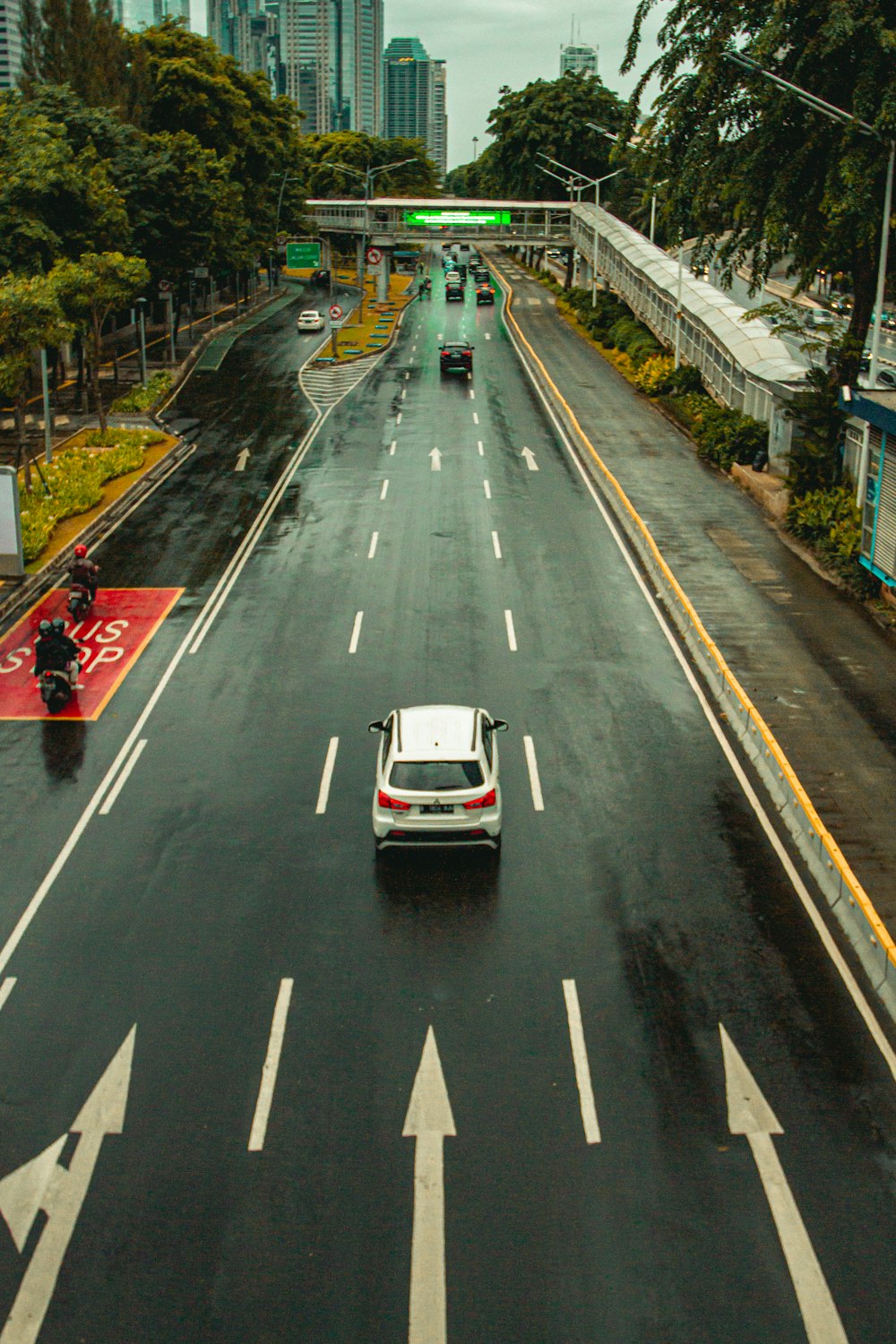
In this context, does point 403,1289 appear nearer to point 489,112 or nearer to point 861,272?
point 861,272

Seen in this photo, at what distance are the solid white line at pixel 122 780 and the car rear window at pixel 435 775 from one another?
531 centimetres

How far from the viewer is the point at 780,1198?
12.2 m

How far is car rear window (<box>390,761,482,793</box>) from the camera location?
18.1m

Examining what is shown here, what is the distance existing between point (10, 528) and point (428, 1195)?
76.8 feet

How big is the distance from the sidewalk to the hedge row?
54.6 ft

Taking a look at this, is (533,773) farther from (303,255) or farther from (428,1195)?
(303,255)

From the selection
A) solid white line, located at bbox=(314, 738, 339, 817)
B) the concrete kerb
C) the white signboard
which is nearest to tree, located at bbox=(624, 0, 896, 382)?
the concrete kerb

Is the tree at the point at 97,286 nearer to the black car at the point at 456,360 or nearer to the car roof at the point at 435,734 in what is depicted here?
the black car at the point at 456,360

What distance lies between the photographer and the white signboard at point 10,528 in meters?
30.6

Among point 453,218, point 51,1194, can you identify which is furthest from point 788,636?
point 453,218

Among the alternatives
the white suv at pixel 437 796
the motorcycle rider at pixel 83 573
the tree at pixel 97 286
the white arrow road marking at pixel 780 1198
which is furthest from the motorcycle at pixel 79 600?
the white arrow road marking at pixel 780 1198

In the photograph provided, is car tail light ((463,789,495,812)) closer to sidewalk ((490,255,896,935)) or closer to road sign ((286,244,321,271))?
sidewalk ((490,255,896,935))

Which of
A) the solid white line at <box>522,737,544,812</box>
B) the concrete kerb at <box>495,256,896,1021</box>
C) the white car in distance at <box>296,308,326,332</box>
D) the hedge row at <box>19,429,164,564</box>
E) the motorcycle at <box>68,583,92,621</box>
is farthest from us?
the white car in distance at <box>296,308,326,332</box>

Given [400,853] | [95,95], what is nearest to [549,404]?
[95,95]
